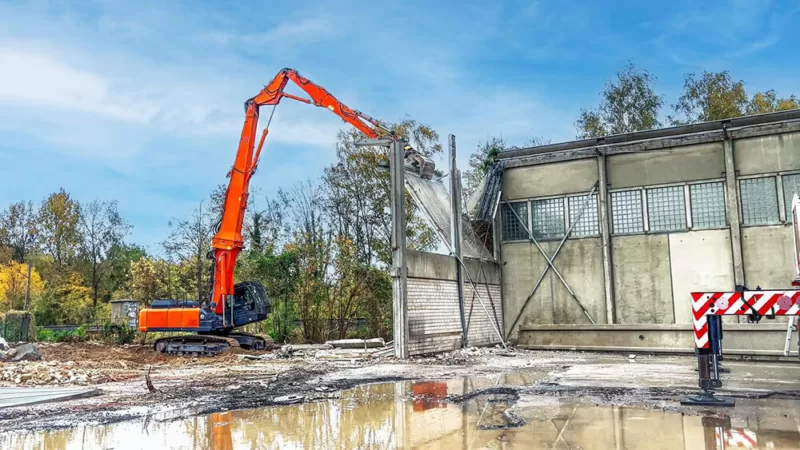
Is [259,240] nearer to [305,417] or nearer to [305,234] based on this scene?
[305,234]

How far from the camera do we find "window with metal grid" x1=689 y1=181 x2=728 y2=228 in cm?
1633

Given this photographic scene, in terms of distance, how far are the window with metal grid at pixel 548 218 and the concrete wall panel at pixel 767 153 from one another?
4.73 m

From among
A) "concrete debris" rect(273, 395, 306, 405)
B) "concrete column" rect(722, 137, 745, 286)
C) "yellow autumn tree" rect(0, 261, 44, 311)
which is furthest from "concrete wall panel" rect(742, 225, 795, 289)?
"yellow autumn tree" rect(0, 261, 44, 311)

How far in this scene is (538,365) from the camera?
12.3 meters

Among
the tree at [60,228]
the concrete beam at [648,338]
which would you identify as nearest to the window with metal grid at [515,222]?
the concrete beam at [648,338]

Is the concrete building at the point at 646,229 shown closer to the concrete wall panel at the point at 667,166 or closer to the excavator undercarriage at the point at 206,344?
the concrete wall panel at the point at 667,166

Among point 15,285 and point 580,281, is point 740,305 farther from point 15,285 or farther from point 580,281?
point 15,285

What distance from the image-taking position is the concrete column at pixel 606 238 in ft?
56.1

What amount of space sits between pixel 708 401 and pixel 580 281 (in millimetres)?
11005

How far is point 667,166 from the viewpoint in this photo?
55.6ft

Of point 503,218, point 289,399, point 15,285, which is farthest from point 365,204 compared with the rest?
point 15,285

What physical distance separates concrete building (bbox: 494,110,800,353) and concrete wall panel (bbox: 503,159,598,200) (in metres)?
0.03

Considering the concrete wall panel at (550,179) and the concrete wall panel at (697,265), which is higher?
the concrete wall panel at (550,179)

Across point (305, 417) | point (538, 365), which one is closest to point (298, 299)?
point (538, 365)
